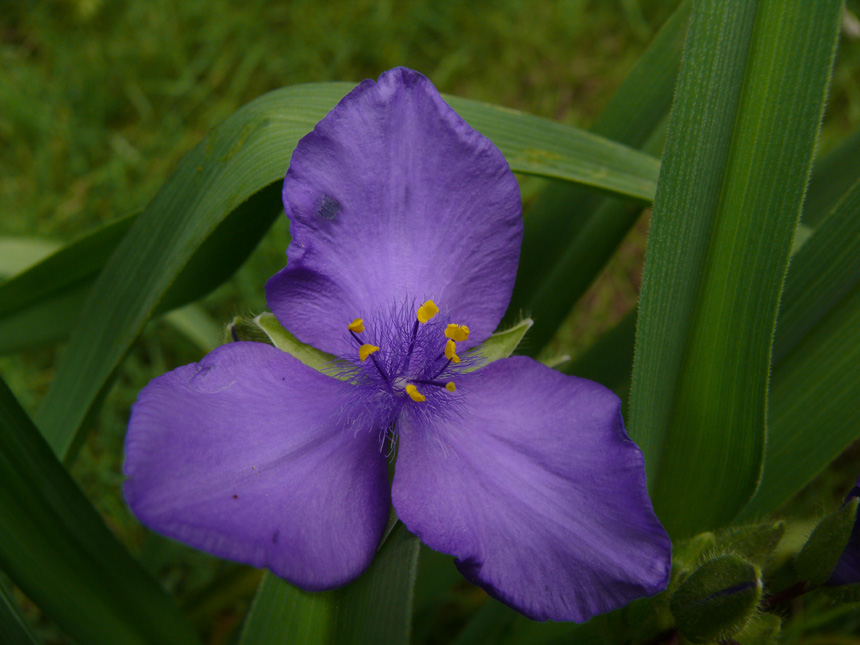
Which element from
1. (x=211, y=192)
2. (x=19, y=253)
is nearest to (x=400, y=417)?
(x=211, y=192)

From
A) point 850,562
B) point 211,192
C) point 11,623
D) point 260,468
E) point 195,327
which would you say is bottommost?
point 195,327

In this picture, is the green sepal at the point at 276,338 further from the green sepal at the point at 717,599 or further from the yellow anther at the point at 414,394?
the green sepal at the point at 717,599

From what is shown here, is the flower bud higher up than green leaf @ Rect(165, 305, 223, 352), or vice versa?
the flower bud

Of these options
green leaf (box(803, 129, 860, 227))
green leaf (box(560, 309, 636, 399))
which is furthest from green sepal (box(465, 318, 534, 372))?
green leaf (box(803, 129, 860, 227))

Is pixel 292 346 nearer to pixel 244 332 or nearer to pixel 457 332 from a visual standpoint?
pixel 244 332

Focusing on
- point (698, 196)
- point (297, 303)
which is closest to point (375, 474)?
point (297, 303)

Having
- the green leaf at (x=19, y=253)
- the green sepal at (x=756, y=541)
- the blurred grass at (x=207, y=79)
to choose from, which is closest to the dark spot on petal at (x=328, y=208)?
the green sepal at (x=756, y=541)

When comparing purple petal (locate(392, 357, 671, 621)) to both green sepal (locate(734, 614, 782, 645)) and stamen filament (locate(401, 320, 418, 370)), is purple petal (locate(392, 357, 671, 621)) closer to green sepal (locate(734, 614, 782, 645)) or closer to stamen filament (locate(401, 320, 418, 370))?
stamen filament (locate(401, 320, 418, 370))
